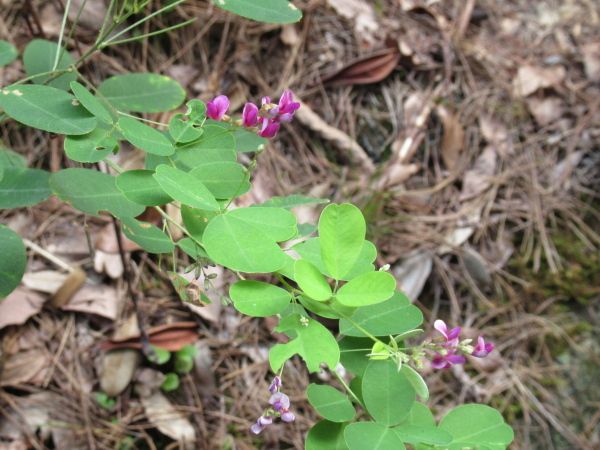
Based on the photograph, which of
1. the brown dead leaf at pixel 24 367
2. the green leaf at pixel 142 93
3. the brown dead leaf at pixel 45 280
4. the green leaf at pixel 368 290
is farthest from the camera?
the brown dead leaf at pixel 45 280

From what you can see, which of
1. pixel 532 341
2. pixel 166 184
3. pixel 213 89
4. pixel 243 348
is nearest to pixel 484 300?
pixel 532 341

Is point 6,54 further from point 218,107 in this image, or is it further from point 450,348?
point 450,348

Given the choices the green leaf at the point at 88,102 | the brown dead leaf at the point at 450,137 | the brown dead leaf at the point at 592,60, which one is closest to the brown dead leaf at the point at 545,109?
the brown dead leaf at the point at 592,60

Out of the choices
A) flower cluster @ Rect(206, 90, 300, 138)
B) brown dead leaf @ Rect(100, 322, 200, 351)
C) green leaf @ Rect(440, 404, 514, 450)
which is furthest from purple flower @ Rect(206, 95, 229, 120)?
brown dead leaf @ Rect(100, 322, 200, 351)

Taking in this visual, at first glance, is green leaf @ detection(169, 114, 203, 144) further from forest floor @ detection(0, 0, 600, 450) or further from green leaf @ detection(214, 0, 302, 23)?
forest floor @ detection(0, 0, 600, 450)

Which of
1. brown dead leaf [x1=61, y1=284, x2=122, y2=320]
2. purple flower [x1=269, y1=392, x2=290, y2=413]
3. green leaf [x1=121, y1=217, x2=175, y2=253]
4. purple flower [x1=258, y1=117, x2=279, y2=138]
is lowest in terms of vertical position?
brown dead leaf [x1=61, y1=284, x2=122, y2=320]

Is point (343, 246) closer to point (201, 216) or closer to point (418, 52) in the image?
point (201, 216)

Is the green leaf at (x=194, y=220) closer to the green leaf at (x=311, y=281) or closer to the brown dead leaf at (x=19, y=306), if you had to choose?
the green leaf at (x=311, y=281)
